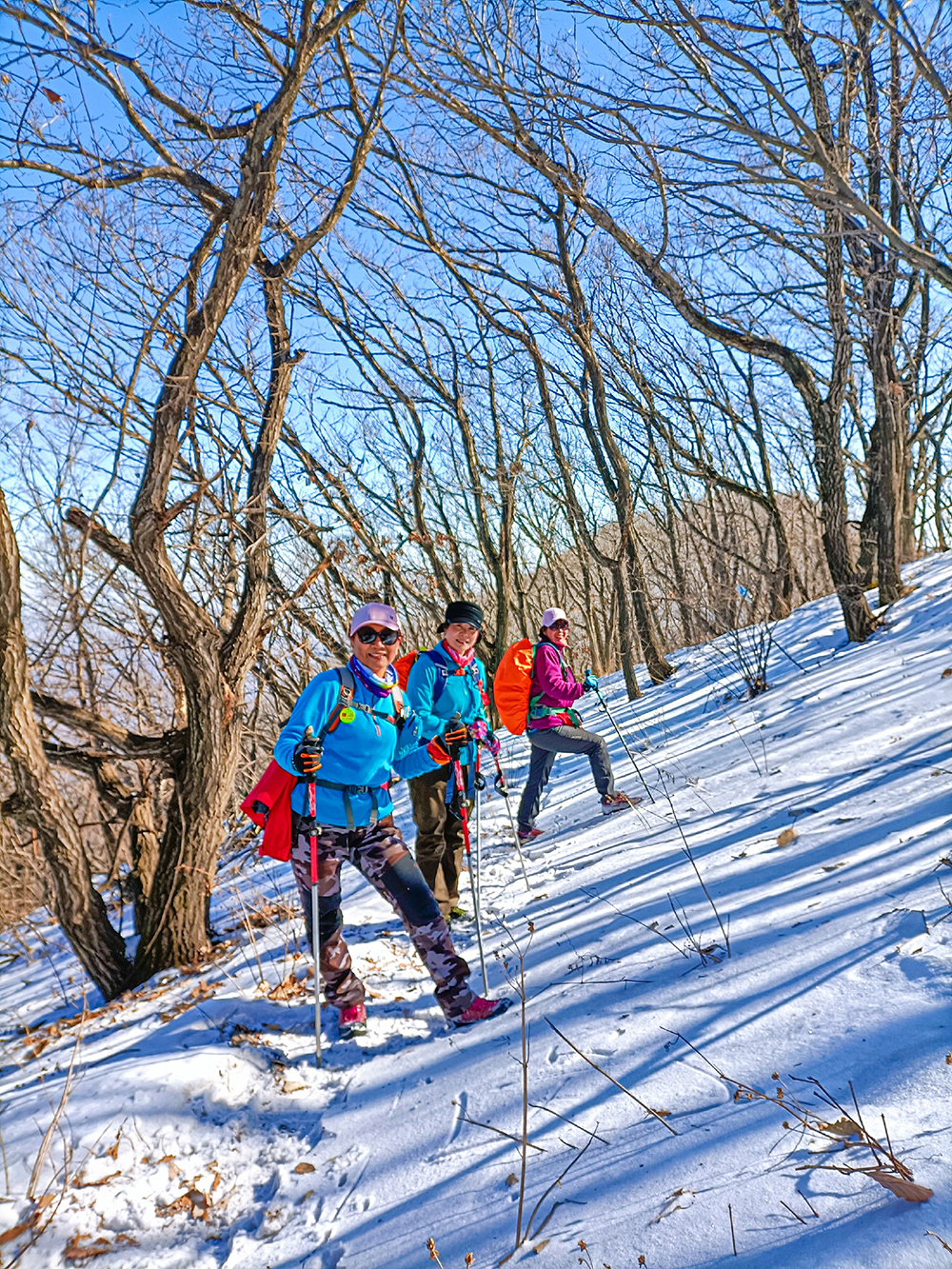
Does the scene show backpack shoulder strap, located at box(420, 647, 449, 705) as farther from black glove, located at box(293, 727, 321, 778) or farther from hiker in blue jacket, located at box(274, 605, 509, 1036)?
black glove, located at box(293, 727, 321, 778)

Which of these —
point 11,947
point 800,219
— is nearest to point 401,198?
point 800,219

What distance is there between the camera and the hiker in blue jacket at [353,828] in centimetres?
354

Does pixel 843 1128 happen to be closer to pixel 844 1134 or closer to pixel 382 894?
pixel 844 1134

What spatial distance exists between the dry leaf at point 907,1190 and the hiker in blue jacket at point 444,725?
3.36m

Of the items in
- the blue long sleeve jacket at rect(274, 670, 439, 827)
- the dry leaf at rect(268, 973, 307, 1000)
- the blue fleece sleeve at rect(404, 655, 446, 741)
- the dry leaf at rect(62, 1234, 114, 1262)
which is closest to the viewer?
the dry leaf at rect(62, 1234, 114, 1262)

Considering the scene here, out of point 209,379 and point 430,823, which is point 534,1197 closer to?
point 430,823

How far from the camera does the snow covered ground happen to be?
1.96 metres

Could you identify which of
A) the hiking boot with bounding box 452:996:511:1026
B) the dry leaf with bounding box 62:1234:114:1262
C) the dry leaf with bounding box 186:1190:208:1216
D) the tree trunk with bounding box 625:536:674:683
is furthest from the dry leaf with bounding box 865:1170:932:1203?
the tree trunk with bounding box 625:536:674:683

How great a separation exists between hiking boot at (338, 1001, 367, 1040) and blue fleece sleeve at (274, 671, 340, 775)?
51.7 inches

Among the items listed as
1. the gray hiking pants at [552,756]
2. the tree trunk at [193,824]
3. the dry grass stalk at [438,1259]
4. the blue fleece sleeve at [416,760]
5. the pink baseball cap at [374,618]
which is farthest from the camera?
the gray hiking pants at [552,756]

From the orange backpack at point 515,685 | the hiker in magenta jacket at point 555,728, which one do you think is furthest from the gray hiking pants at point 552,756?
the orange backpack at point 515,685

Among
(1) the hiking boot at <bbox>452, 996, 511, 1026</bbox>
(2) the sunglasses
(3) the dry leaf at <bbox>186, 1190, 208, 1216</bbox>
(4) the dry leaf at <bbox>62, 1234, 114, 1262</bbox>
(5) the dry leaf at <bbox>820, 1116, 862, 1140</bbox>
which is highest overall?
(2) the sunglasses

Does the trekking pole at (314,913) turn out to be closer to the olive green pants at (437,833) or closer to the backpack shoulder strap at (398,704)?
the backpack shoulder strap at (398,704)

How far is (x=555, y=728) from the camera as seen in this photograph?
6289 millimetres
